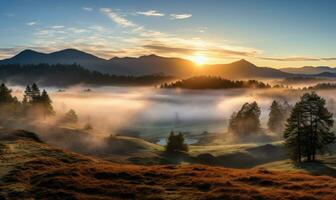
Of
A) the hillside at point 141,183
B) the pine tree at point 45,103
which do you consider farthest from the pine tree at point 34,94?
the hillside at point 141,183

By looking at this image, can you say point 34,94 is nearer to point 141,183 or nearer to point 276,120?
point 276,120

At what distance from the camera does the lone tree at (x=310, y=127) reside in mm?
85000

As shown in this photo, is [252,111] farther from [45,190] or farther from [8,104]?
[45,190]

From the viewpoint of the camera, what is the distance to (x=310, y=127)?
85500mm

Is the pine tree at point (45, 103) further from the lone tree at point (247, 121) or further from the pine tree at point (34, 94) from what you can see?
the lone tree at point (247, 121)

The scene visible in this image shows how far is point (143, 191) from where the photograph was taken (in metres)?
36.5

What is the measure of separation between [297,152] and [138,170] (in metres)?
52.8

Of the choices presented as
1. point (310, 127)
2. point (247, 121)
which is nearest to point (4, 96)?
point (247, 121)

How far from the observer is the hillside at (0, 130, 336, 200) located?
35250 millimetres

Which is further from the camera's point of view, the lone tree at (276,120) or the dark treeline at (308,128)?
the lone tree at (276,120)

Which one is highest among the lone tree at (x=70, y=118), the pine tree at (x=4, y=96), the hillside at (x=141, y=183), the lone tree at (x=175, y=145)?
the pine tree at (x=4, y=96)

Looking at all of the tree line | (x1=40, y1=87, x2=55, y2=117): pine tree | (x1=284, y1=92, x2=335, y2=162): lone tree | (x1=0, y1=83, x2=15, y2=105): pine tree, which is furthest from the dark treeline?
(x1=0, y1=83, x2=15, y2=105): pine tree

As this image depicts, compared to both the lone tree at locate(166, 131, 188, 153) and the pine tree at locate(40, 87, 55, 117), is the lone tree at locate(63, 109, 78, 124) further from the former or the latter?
the lone tree at locate(166, 131, 188, 153)

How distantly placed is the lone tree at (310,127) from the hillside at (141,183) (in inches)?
1679
